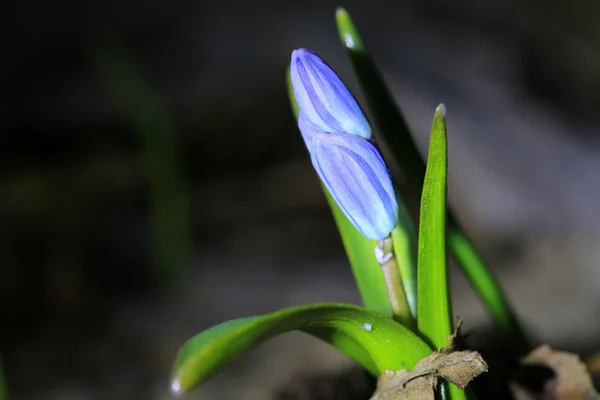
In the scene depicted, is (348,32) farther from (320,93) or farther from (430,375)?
(430,375)

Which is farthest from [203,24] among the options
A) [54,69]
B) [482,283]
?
[482,283]

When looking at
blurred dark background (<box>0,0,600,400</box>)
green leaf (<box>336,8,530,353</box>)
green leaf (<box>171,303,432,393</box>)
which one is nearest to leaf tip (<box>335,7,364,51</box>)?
green leaf (<box>336,8,530,353</box>)

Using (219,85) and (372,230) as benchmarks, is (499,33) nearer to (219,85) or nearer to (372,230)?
(219,85)

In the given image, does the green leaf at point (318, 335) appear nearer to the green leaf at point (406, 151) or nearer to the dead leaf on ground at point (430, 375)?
the dead leaf on ground at point (430, 375)

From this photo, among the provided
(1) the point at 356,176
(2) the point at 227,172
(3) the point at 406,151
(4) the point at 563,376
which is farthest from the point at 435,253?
(2) the point at 227,172

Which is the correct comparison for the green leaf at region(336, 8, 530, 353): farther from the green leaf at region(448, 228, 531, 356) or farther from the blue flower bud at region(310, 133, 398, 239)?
the blue flower bud at region(310, 133, 398, 239)

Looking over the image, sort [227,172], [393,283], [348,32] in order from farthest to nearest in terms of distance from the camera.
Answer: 1. [227,172]
2. [348,32]
3. [393,283]

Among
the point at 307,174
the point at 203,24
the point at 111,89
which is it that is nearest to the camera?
the point at 307,174
